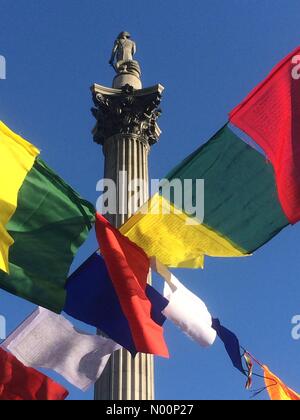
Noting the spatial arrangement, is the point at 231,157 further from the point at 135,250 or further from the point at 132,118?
the point at 132,118

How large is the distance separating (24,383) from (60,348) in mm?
843

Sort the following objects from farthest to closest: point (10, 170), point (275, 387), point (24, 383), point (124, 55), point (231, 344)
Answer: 1. point (124, 55)
2. point (275, 387)
3. point (231, 344)
4. point (24, 383)
5. point (10, 170)

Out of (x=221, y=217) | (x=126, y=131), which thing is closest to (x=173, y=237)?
(x=221, y=217)

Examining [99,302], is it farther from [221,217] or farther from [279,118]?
[279,118]

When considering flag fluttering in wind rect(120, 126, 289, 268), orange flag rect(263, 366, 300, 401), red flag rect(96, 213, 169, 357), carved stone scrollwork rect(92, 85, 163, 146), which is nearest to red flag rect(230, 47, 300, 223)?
flag fluttering in wind rect(120, 126, 289, 268)

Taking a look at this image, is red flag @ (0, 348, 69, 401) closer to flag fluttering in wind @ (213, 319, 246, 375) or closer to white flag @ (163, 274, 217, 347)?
white flag @ (163, 274, 217, 347)

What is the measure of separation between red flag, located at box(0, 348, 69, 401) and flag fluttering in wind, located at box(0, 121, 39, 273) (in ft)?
9.33

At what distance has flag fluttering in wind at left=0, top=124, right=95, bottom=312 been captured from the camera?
12141 millimetres

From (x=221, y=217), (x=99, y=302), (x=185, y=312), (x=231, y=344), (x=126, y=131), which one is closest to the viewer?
(x=99, y=302)

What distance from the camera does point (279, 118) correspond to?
1264 cm

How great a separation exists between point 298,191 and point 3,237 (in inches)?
171

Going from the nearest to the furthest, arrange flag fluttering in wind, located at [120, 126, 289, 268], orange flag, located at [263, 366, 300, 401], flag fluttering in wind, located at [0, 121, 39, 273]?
flag fluttering in wind, located at [0, 121, 39, 273], flag fluttering in wind, located at [120, 126, 289, 268], orange flag, located at [263, 366, 300, 401]

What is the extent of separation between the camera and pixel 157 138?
20.5 metres

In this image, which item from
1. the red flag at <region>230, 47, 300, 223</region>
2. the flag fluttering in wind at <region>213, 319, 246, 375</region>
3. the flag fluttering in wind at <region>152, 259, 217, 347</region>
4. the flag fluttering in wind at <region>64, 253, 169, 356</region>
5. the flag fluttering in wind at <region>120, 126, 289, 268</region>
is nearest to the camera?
the red flag at <region>230, 47, 300, 223</region>
